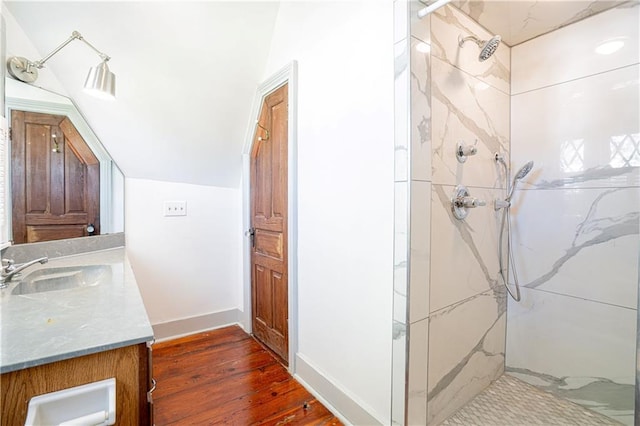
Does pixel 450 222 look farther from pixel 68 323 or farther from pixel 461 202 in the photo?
pixel 68 323

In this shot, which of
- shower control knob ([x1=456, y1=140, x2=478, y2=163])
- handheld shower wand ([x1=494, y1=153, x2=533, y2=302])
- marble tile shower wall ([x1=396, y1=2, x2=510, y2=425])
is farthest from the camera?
handheld shower wand ([x1=494, y1=153, x2=533, y2=302])

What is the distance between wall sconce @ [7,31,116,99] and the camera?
4.79 feet

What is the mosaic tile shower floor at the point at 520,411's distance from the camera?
1.51 meters

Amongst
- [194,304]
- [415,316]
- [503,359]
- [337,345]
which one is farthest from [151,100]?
[503,359]

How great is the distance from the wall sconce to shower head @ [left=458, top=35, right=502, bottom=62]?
180 centimetres

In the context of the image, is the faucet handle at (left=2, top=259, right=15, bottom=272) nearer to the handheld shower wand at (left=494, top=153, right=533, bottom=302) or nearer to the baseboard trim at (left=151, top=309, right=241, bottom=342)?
the baseboard trim at (left=151, top=309, right=241, bottom=342)

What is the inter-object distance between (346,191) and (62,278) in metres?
1.48

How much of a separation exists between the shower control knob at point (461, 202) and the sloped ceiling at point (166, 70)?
5.55ft

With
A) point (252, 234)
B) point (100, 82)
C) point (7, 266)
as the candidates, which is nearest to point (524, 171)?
point (252, 234)

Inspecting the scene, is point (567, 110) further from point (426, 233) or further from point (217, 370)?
point (217, 370)

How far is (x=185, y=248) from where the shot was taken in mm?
2537

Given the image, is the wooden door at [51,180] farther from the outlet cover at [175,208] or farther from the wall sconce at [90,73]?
the outlet cover at [175,208]

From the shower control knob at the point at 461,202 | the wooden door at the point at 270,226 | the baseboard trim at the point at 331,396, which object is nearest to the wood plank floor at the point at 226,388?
the baseboard trim at the point at 331,396

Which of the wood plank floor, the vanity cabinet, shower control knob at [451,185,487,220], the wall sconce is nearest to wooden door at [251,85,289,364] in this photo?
the wood plank floor
